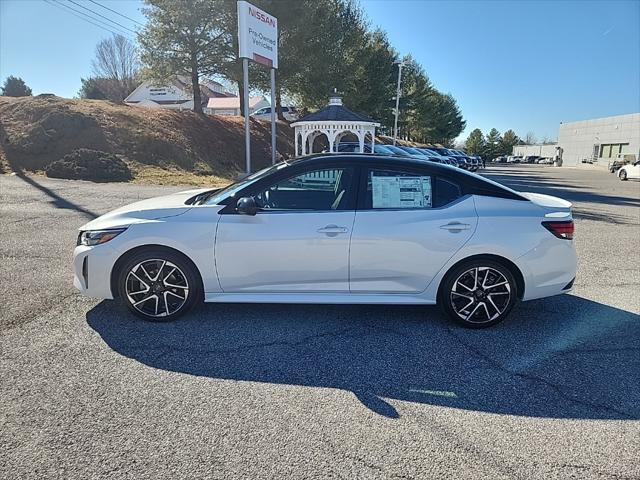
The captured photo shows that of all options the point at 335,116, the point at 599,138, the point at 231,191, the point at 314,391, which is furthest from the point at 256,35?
the point at 599,138

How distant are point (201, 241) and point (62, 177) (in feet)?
46.6

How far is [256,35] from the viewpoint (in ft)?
49.0

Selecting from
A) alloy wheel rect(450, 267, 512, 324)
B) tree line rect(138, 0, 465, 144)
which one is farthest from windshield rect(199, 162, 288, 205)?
tree line rect(138, 0, 465, 144)

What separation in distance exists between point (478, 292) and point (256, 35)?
545 inches

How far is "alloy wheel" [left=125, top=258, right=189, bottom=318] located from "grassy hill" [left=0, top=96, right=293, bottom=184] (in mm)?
13744

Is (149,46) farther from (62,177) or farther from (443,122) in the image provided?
(443,122)

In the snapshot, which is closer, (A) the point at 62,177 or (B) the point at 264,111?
(A) the point at 62,177

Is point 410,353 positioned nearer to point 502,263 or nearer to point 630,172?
point 502,263

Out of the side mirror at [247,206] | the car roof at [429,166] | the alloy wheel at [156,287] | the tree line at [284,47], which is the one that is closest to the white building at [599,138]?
the tree line at [284,47]

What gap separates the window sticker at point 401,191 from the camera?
3904 millimetres

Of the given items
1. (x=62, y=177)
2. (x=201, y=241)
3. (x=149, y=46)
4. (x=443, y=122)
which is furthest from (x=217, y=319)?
(x=443, y=122)

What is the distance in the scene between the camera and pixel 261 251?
377cm

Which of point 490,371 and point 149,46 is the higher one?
point 149,46

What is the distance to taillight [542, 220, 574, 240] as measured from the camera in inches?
153
